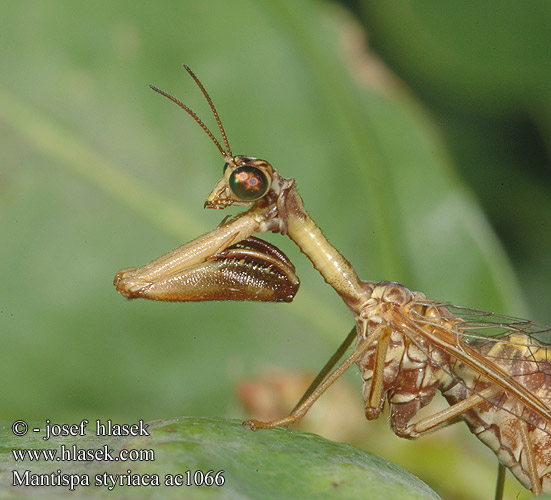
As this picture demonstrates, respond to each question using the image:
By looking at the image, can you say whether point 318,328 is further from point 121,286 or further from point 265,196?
point 121,286

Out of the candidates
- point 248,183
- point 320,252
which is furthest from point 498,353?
point 248,183

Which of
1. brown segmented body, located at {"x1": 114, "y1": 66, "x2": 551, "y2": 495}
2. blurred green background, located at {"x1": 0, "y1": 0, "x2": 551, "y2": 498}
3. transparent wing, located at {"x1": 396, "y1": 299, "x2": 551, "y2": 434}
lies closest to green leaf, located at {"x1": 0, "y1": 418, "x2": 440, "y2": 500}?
brown segmented body, located at {"x1": 114, "y1": 66, "x2": 551, "y2": 495}

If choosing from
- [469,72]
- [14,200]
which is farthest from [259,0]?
[14,200]

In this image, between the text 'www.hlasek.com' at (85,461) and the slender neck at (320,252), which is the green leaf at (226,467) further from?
the slender neck at (320,252)

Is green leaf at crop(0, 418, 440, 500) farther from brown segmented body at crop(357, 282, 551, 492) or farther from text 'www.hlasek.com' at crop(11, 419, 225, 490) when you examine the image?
brown segmented body at crop(357, 282, 551, 492)

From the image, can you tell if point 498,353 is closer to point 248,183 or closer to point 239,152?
point 248,183
